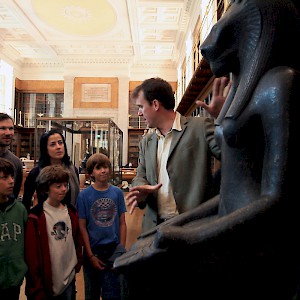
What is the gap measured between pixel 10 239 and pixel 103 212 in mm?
698

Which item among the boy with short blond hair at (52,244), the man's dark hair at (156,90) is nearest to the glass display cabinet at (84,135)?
the boy with short blond hair at (52,244)

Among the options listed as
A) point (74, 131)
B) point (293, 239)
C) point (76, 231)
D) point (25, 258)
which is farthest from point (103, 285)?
point (74, 131)

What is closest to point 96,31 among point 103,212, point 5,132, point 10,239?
point 5,132

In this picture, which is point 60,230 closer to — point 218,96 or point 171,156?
point 171,156

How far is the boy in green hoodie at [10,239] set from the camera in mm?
2008

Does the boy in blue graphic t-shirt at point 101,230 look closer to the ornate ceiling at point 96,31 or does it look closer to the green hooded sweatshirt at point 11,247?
the green hooded sweatshirt at point 11,247

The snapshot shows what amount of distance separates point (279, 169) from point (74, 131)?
28.2 feet

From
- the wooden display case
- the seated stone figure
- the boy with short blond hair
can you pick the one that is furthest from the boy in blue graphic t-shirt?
the wooden display case

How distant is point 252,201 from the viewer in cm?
81

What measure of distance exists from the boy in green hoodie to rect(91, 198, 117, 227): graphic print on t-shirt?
52 cm

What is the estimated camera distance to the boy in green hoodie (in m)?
2.01

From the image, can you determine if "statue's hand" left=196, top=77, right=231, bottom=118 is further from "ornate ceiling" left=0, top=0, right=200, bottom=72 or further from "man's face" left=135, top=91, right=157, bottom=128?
"ornate ceiling" left=0, top=0, right=200, bottom=72

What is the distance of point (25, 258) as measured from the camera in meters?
2.10

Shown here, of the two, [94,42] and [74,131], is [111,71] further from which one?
[74,131]
